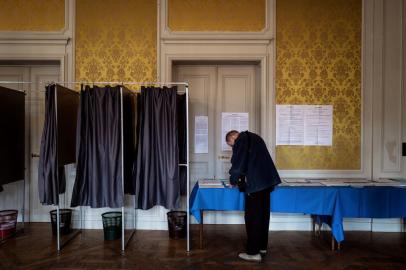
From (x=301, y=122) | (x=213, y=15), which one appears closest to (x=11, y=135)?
(x=213, y=15)

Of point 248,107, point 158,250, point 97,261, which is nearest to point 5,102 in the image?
point 97,261

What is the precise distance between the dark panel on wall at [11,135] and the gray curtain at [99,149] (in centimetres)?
103

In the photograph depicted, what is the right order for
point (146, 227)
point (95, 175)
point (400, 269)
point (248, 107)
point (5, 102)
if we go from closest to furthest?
point (400, 269) < point (95, 175) < point (5, 102) < point (146, 227) < point (248, 107)

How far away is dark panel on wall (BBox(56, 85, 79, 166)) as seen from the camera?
382 centimetres

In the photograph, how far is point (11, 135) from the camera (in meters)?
4.16

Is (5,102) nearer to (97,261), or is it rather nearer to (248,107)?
(97,261)

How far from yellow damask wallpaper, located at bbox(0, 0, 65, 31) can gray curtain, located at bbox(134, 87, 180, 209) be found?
6.46 ft

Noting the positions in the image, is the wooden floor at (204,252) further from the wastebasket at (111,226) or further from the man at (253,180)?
the man at (253,180)

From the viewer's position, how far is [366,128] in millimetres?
4664

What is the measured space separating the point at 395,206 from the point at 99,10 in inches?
181

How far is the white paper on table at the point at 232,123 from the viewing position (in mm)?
4984

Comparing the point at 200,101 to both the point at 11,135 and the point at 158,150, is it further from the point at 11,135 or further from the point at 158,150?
the point at 11,135

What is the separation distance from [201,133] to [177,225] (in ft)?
4.67

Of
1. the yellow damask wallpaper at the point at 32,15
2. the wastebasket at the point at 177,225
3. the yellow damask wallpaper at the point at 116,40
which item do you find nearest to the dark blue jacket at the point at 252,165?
the wastebasket at the point at 177,225
